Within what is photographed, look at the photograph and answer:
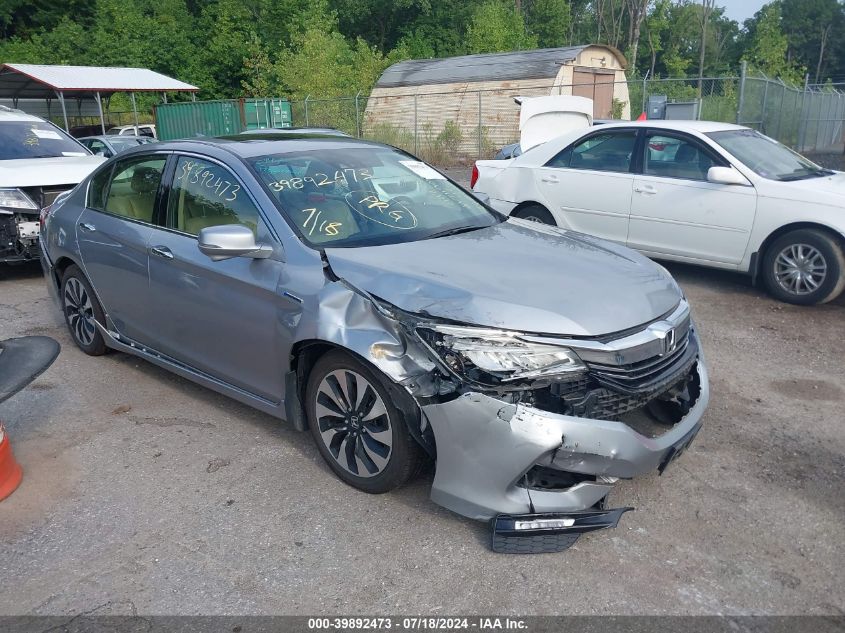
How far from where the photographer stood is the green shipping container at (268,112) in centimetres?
2520

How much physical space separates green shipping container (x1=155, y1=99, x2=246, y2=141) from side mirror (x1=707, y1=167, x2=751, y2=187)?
21.5 m

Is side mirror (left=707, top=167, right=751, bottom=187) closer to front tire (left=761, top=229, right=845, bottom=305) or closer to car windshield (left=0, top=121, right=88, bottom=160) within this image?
front tire (left=761, top=229, right=845, bottom=305)

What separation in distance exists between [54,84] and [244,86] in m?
18.4

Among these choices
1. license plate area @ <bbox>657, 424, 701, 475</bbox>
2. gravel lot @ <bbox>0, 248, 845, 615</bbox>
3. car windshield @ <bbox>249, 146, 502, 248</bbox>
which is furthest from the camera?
car windshield @ <bbox>249, 146, 502, 248</bbox>

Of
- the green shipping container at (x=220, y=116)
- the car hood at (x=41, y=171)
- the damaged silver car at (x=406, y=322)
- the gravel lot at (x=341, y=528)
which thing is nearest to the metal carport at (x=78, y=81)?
the green shipping container at (x=220, y=116)

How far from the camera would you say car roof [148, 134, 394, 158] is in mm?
4301

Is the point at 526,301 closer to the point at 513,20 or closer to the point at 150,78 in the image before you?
the point at 150,78

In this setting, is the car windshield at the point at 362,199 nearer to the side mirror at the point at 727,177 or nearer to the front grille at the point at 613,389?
the front grille at the point at 613,389

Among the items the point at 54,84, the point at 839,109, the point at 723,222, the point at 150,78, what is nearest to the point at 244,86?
the point at 150,78

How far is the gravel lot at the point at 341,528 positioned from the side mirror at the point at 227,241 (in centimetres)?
114

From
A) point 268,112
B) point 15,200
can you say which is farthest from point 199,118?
point 15,200

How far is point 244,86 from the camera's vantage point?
1539 inches

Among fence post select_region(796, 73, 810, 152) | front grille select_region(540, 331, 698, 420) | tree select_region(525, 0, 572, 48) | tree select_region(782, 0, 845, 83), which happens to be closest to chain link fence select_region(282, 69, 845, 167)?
fence post select_region(796, 73, 810, 152)

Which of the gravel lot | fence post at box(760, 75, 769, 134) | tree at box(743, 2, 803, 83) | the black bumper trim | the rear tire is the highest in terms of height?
tree at box(743, 2, 803, 83)
